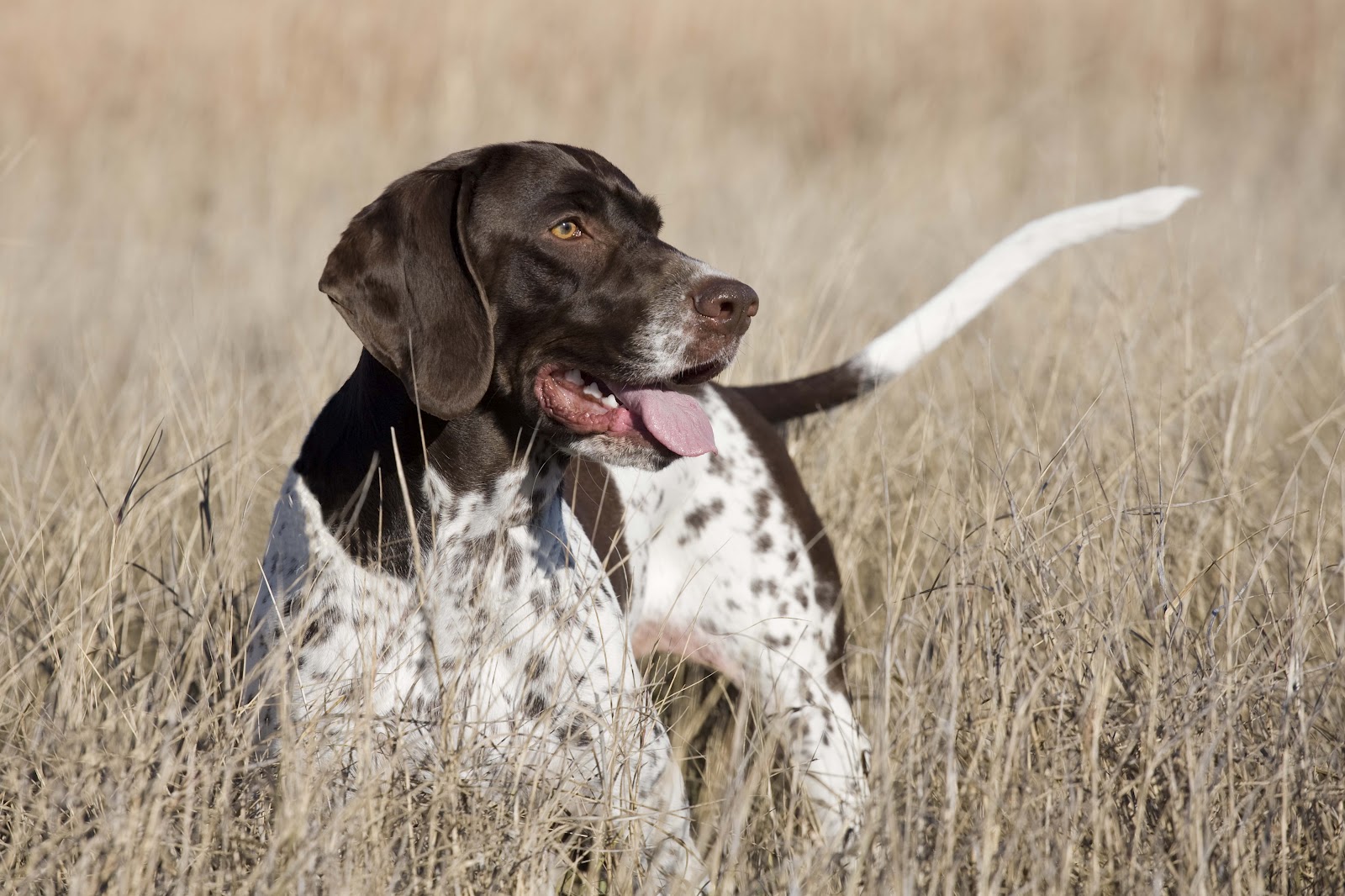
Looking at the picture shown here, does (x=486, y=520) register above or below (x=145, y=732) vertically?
above

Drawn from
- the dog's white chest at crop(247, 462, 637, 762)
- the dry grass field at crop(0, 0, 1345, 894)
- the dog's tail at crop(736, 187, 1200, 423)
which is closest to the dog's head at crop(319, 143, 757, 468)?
Result: the dog's white chest at crop(247, 462, 637, 762)

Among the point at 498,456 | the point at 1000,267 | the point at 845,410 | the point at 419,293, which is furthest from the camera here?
the point at 845,410

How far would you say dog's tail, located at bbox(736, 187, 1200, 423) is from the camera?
3584 millimetres

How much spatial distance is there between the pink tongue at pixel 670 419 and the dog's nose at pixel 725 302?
21cm

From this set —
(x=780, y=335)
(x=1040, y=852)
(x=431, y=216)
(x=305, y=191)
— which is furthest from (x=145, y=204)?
(x=1040, y=852)

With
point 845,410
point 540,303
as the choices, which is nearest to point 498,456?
point 540,303

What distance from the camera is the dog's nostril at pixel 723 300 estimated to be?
268 cm

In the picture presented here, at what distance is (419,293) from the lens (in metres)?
2.63

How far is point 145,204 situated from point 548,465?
6682 millimetres

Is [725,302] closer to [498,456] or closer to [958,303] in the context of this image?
[498,456]

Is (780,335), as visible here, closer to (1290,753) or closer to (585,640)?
(585,640)

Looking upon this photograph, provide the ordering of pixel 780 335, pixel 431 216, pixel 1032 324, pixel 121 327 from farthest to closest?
pixel 121 327
pixel 1032 324
pixel 780 335
pixel 431 216

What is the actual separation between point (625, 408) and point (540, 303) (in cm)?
27

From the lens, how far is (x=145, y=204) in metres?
8.52
